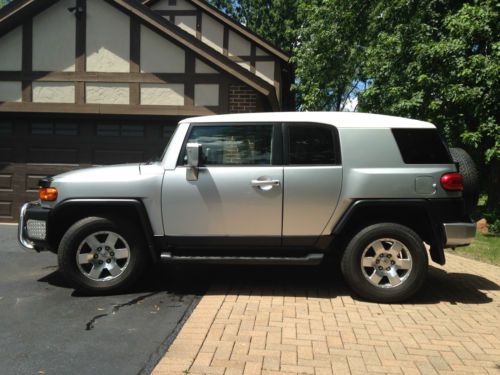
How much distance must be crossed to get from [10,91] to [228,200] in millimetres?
7627

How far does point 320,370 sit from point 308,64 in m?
13.8

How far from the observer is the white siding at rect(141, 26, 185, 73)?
10.2 m

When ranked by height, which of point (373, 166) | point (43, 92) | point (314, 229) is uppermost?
point (43, 92)

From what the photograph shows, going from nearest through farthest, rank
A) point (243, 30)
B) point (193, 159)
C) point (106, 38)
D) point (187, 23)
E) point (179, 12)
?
point (193, 159), point (106, 38), point (243, 30), point (187, 23), point (179, 12)

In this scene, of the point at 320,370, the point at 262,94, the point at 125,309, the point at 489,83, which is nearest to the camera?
the point at 320,370

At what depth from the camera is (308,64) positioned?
15969 millimetres

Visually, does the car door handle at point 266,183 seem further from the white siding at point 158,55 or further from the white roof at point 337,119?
the white siding at point 158,55

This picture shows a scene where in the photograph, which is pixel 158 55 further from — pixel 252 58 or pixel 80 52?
pixel 252 58

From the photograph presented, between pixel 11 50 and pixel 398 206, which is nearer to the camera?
pixel 398 206

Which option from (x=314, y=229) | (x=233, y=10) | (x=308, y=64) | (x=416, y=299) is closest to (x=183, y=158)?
(x=314, y=229)

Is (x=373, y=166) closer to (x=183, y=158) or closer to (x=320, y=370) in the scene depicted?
(x=183, y=158)

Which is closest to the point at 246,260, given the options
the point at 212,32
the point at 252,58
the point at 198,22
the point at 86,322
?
the point at 86,322

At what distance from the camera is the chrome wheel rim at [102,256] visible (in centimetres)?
493

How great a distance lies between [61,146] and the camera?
10.4 m
